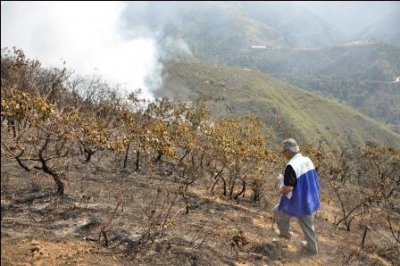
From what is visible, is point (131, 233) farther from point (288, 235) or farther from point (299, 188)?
point (299, 188)

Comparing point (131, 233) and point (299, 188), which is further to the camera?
point (131, 233)

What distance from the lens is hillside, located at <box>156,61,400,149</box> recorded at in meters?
118

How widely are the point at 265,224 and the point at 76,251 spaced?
5.73 m

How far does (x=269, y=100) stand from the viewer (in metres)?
131

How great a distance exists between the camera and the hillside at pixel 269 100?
4638 inches

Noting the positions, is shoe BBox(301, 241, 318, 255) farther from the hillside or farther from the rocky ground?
the hillside

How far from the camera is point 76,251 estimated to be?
721 centimetres

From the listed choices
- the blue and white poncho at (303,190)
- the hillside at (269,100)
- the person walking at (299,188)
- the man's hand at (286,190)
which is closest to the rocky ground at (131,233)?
the person walking at (299,188)

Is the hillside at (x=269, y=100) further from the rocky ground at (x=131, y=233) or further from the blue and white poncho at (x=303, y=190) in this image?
the blue and white poncho at (x=303, y=190)

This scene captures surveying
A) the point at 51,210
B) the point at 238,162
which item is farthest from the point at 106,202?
the point at 238,162

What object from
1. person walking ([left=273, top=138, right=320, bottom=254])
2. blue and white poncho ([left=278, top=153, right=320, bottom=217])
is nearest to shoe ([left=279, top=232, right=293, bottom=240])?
person walking ([left=273, top=138, right=320, bottom=254])

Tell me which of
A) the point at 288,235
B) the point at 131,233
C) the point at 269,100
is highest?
the point at 269,100

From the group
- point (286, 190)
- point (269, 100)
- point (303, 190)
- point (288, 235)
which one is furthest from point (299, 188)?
point (269, 100)

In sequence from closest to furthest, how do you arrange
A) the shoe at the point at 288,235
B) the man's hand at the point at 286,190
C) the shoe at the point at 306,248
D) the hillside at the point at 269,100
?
the man's hand at the point at 286,190 → the shoe at the point at 306,248 → the shoe at the point at 288,235 → the hillside at the point at 269,100
